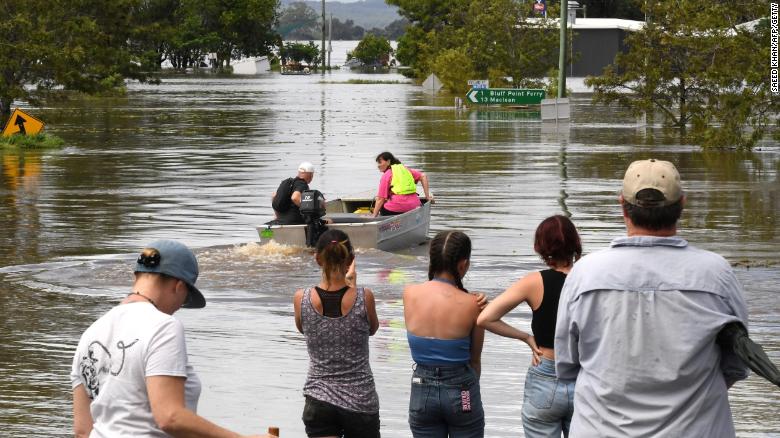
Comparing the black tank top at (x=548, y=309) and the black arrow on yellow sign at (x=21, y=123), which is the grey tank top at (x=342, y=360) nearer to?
the black tank top at (x=548, y=309)

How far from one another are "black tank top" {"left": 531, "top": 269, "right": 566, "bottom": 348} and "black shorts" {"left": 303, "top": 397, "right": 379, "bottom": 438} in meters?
0.91

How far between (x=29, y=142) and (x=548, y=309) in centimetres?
3564

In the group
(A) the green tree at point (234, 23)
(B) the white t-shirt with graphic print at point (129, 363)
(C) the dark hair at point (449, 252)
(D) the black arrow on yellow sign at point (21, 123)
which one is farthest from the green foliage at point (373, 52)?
(B) the white t-shirt with graphic print at point (129, 363)

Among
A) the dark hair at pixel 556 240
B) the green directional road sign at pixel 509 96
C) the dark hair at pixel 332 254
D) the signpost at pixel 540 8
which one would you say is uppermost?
the signpost at pixel 540 8

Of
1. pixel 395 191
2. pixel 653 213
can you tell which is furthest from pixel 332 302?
pixel 395 191

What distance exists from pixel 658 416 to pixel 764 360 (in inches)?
15.4

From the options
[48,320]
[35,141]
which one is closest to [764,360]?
[48,320]

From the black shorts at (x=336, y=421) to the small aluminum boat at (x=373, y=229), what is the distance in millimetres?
11800

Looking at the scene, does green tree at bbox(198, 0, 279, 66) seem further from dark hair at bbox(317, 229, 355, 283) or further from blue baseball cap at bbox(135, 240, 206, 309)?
blue baseball cap at bbox(135, 240, 206, 309)

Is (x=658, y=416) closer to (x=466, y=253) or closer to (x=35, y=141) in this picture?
(x=466, y=253)

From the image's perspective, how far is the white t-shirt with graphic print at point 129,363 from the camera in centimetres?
439

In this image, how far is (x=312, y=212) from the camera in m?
18.4

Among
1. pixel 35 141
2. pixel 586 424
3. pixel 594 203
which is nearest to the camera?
pixel 586 424

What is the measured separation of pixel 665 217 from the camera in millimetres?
4668
